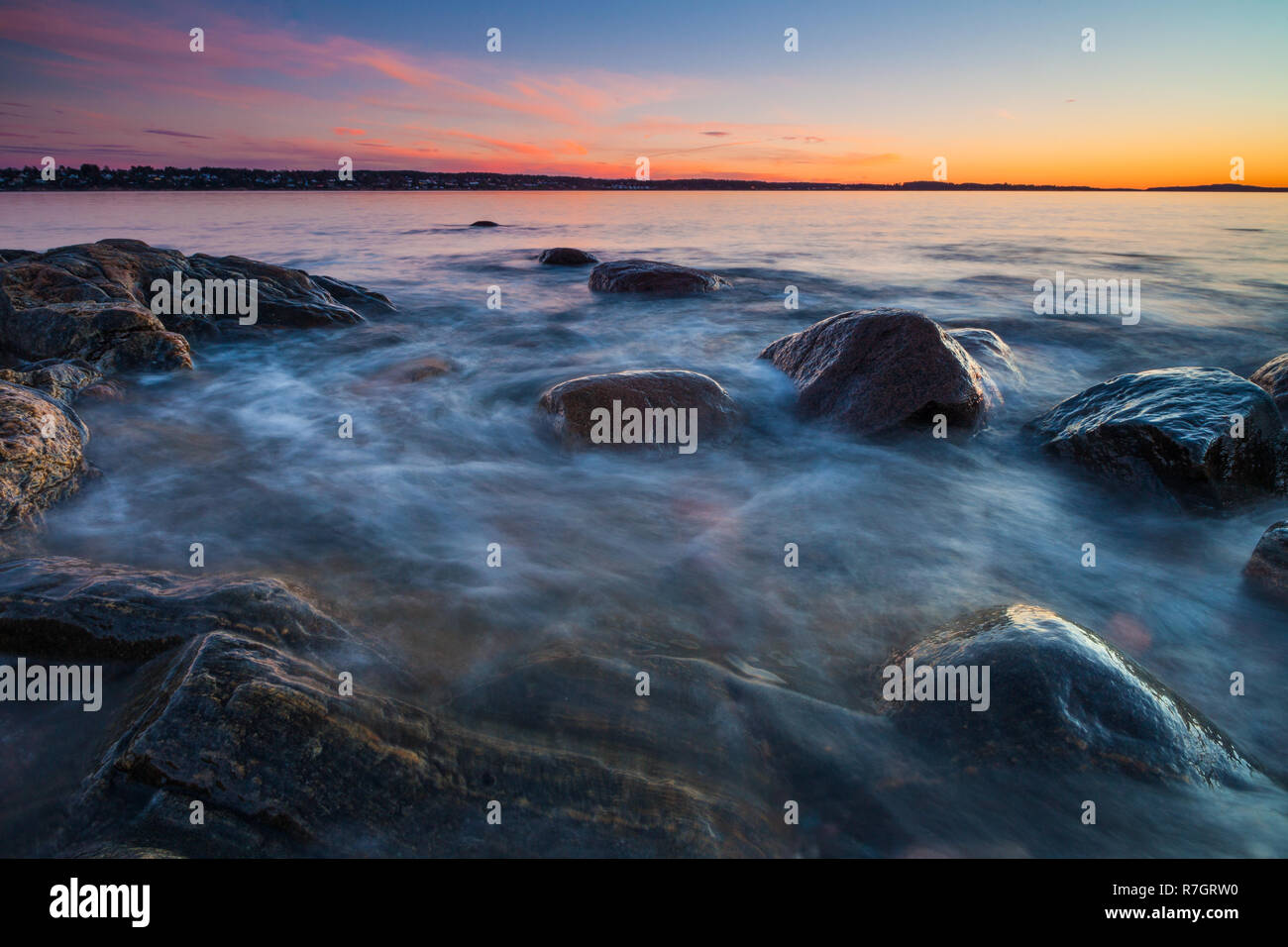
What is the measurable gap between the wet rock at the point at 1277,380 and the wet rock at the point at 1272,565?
2945 mm

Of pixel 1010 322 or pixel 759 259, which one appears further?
pixel 759 259

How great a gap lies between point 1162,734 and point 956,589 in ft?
4.25

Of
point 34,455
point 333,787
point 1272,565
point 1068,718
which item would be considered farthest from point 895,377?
point 34,455

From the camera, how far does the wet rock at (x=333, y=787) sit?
2.01m

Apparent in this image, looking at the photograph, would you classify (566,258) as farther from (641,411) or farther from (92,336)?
(641,411)

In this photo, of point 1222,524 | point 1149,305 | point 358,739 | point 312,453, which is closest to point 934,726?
point 358,739

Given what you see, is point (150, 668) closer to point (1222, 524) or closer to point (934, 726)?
point (934, 726)

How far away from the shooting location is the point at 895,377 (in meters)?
5.82

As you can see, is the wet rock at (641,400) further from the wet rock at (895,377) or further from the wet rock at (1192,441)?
the wet rock at (1192,441)

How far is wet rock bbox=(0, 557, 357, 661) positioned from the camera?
270cm

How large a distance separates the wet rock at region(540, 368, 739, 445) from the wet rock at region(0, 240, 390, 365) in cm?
487

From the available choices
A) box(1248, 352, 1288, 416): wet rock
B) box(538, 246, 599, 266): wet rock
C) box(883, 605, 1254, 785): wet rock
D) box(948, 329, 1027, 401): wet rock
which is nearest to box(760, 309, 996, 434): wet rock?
box(948, 329, 1027, 401): wet rock

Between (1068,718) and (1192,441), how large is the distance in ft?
10.8
